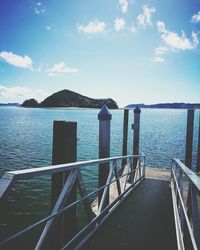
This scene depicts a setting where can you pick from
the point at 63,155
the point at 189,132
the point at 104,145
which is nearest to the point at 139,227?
the point at 63,155

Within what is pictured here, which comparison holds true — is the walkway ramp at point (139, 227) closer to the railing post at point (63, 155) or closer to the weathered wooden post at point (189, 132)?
the railing post at point (63, 155)

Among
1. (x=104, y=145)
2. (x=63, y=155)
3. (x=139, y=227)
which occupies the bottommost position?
(x=139, y=227)

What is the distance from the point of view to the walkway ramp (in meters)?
3.29

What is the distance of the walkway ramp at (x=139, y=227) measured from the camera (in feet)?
10.8

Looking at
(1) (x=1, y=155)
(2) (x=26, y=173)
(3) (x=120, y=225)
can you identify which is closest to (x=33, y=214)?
(3) (x=120, y=225)

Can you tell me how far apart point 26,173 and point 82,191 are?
143 centimetres

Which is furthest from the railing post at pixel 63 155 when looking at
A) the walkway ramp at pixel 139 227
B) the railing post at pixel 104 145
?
the railing post at pixel 104 145

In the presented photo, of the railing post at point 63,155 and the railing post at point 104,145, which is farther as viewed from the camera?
the railing post at point 104,145

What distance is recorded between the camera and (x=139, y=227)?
3.93 meters

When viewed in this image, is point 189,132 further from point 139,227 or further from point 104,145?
point 139,227

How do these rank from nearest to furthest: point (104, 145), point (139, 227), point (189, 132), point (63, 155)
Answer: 1. point (63, 155)
2. point (139, 227)
3. point (104, 145)
4. point (189, 132)

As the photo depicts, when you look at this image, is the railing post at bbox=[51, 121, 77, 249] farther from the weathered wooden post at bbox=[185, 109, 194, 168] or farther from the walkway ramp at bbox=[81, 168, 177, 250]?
the weathered wooden post at bbox=[185, 109, 194, 168]

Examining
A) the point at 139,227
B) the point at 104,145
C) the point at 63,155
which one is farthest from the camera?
the point at 104,145

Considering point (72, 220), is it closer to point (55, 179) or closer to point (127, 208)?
point (55, 179)
